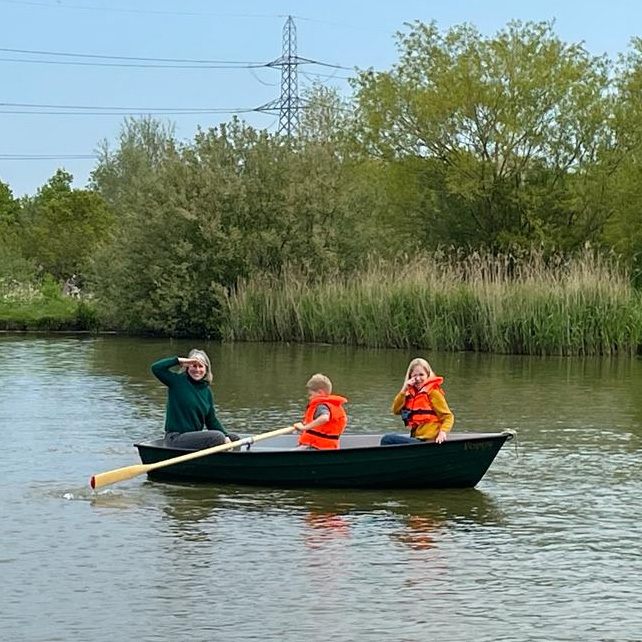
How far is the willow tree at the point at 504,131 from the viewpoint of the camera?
41375 millimetres

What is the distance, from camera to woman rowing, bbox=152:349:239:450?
13289mm

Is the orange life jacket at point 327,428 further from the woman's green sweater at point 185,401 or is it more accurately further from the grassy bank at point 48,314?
the grassy bank at point 48,314

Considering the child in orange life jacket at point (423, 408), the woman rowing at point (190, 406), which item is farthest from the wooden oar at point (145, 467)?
the child in orange life jacket at point (423, 408)

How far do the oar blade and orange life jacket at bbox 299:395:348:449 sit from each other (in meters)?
1.58

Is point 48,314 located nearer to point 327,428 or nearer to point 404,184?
point 404,184

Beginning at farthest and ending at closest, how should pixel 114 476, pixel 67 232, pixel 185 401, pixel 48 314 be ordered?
pixel 67 232, pixel 48 314, pixel 185 401, pixel 114 476

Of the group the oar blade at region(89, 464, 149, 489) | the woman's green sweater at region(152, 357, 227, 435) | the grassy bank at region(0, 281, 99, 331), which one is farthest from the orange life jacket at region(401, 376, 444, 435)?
the grassy bank at region(0, 281, 99, 331)

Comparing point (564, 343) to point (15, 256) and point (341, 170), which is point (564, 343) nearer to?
point (341, 170)

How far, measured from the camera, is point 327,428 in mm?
13188

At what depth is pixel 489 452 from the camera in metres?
12.7

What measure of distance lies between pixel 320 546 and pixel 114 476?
2.69 m

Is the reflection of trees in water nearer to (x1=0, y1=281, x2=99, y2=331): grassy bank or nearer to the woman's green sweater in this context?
the woman's green sweater

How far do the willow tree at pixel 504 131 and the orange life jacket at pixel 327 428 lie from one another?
2854 cm

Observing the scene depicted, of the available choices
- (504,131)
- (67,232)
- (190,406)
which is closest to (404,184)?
(504,131)
